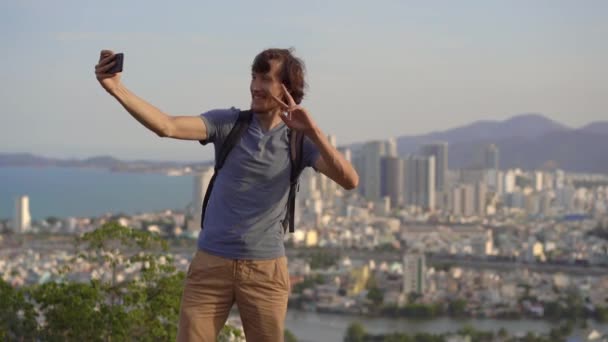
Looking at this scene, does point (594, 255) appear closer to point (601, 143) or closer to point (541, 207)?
point (541, 207)

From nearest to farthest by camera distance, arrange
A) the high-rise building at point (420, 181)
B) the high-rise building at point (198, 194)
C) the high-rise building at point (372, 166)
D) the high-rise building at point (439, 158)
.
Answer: the high-rise building at point (198, 194), the high-rise building at point (372, 166), the high-rise building at point (420, 181), the high-rise building at point (439, 158)

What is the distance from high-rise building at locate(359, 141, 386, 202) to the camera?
28250mm

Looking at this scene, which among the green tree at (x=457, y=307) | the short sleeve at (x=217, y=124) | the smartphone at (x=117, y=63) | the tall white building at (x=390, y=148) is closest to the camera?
the smartphone at (x=117, y=63)

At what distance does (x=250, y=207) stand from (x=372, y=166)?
27.3m

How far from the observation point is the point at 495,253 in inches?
835

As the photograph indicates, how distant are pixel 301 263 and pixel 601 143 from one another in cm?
1451

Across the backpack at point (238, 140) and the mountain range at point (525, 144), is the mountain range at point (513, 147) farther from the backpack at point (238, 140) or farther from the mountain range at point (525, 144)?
the backpack at point (238, 140)

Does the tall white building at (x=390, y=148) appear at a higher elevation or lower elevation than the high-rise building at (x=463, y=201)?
higher

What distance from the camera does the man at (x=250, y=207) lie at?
1.21m

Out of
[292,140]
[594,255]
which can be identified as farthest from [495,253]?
[292,140]

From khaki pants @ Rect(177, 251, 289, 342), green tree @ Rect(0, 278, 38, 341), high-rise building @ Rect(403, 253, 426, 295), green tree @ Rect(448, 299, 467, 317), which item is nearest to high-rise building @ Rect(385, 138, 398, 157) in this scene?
high-rise building @ Rect(403, 253, 426, 295)

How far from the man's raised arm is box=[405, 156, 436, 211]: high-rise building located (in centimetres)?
2711

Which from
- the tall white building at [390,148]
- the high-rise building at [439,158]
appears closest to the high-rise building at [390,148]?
the tall white building at [390,148]

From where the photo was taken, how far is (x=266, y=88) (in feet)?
4.00
